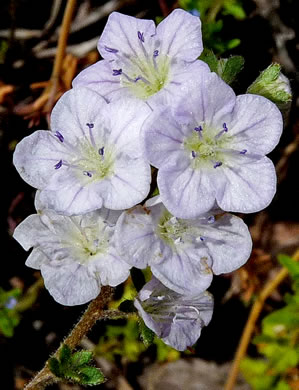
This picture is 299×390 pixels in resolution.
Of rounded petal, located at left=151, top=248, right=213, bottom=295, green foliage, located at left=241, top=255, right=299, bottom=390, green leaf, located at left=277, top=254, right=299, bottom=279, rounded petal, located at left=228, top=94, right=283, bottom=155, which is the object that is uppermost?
rounded petal, located at left=228, top=94, right=283, bottom=155

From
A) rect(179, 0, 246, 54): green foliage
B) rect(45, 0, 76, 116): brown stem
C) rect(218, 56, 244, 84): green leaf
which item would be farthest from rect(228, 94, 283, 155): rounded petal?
rect(45, 0, 76, 116): brown stem

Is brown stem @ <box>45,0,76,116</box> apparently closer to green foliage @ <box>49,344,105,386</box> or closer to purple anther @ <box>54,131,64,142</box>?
purple anther @ <box>54,131,64,142</box>

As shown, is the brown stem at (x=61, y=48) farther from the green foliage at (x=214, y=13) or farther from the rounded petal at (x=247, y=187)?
the rounded petal at (x=247, y=187)

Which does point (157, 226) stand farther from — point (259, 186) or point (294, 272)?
point (294, 272)

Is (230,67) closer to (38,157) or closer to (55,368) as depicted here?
(38,157)

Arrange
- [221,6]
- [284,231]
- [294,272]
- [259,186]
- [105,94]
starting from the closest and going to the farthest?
[259,186], [105,94], [294,272], [221,6], [284,231]

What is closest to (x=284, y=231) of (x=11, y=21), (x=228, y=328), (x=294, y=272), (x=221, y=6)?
(x=228, y=328)

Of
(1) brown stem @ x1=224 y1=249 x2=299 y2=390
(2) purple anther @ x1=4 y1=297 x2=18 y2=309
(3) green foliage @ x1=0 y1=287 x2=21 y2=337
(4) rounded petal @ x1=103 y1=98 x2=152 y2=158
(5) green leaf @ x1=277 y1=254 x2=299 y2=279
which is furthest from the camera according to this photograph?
(1) brown stem @ x1=224 y1=249 x2=299 y2=390
